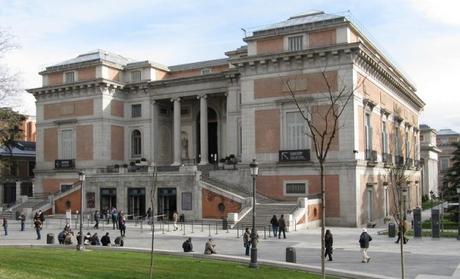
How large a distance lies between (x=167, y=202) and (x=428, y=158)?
6723cm

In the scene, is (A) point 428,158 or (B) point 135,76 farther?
(A) point 428,158

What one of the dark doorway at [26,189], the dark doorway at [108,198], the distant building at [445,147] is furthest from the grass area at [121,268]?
the distant building at [445,147]

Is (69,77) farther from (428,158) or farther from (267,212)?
(428,158)

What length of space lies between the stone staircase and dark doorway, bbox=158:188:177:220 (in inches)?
349

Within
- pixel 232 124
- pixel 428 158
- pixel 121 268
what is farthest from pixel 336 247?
pixel 428 158

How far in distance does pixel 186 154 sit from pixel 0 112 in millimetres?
34813

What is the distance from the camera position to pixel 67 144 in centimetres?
5897

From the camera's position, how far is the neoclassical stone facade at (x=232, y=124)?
42375 millimetres

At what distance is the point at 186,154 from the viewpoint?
2359 inches

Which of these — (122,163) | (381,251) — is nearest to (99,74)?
(122,163)

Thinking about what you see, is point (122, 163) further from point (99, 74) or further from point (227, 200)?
point (227, 200)

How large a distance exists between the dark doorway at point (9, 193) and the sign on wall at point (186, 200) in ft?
112

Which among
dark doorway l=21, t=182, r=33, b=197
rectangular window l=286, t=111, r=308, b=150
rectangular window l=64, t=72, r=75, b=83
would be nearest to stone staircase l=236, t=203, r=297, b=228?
rectangular window l=286, t=111, r=308, b=150

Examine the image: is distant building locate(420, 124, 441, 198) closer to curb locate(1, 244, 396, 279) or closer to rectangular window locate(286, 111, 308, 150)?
rectangular window locate(286, 111, 308, 150)
